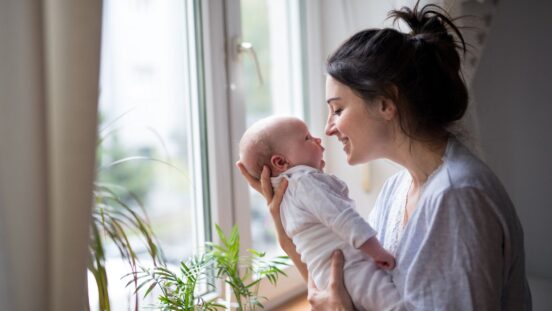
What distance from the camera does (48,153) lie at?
36.9 inches

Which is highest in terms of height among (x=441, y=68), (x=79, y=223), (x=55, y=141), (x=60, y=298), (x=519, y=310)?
(x=441, y=68)

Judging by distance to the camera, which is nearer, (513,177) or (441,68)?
(441,68)

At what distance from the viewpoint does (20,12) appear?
2.98ft

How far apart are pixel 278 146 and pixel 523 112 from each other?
1.19 m

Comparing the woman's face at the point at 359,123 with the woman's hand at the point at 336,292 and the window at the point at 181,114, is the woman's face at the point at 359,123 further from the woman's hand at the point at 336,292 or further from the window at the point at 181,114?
the window at the point at 181,114

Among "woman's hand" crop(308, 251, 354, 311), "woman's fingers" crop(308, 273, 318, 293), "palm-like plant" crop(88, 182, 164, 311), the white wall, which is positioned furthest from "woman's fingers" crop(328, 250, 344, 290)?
the white wall

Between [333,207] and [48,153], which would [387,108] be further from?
[48,153]

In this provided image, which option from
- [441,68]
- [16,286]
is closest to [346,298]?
[441,68]

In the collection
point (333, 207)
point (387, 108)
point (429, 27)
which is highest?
point (429, 27)

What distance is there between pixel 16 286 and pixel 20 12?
47 cm

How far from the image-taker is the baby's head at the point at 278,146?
132cm

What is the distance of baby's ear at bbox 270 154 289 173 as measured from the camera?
1321 millimetres

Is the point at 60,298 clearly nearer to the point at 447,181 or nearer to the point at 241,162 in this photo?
the point at 241,162

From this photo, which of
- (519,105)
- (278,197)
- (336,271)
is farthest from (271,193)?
(519,105)
